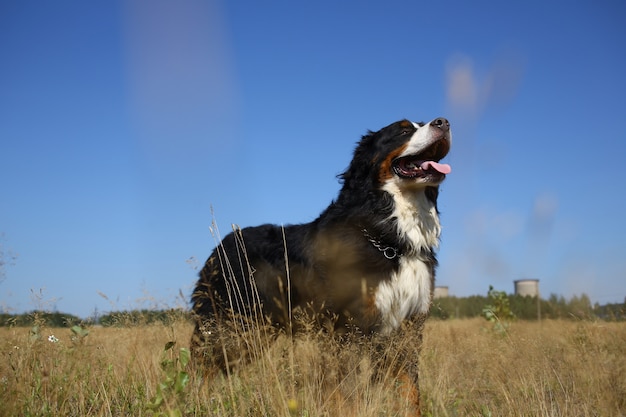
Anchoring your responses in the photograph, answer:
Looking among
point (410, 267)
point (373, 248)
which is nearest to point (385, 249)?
point (373, 248)

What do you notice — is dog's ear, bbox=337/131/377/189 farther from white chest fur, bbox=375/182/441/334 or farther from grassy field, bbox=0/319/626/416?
grassy field, bbox=0/319/626/416

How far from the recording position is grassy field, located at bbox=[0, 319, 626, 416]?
279cm

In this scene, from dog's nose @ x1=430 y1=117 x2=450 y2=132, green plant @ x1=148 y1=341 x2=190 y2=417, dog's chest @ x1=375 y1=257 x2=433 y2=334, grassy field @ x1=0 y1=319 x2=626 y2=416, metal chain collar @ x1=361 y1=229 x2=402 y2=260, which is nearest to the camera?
green plant @ x1=148 y1=341 x2=190 y2=417

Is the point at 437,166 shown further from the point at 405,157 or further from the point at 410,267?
the point at 410,267

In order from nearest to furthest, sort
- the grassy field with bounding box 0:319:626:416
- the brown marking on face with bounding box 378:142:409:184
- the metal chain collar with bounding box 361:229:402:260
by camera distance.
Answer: the grassy field with bounding box 0:319:626:416, the metal chain collar with bounding box 361:229:402:260, the brown marking on face with bounding box 378:142:409:184

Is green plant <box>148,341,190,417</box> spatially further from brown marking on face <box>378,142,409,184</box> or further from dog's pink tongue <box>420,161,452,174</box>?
dog's pink tongue <box>420,161,452,174</box>

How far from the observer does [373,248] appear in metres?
4.00

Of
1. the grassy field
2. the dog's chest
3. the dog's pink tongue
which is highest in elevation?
the dog's pink tongue

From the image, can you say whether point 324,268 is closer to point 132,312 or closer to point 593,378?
point 132,312

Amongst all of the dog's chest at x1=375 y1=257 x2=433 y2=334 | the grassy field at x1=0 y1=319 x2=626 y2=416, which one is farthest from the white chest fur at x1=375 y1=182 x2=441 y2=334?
the grassy field at x1=0 y1=319 x2=626 y2=416

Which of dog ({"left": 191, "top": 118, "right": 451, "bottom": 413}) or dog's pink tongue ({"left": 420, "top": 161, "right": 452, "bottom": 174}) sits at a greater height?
dog's pink tongue ({"left": 420, "top": 161, "right": 452, "bottom": 174})

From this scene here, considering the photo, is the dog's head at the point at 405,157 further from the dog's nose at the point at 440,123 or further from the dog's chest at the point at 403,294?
the dog's chest at the point at 403,294

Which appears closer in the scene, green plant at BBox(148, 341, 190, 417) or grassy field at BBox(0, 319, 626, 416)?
green plant at BBox(148, 341, 190, 417)

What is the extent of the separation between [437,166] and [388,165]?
396mm
